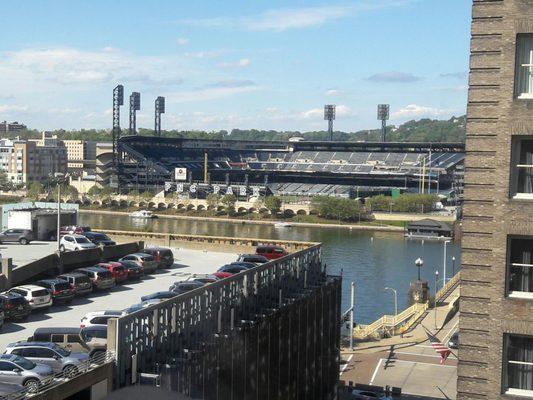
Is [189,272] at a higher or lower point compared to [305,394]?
higher

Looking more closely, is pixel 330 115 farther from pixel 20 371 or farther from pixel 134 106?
pixel 20 371

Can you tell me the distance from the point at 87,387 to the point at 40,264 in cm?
1266

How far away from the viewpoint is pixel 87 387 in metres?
9.68

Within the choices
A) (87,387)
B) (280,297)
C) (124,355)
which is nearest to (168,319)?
(124,355)

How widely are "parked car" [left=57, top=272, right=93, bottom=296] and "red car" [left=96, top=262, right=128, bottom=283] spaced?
1.42 meters

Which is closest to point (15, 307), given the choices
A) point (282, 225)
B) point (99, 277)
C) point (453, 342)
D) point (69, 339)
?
point (69, 339)

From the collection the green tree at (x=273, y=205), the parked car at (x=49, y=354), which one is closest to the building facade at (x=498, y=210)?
the parked car at (x=49, y=354)

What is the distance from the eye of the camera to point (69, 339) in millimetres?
13523

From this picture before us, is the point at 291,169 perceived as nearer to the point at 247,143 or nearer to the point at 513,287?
the point at 247,143

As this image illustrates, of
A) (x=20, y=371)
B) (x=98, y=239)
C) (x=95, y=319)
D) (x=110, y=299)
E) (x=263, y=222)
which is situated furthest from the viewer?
(x=263, y=222)

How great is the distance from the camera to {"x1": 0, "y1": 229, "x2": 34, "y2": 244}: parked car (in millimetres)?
28609

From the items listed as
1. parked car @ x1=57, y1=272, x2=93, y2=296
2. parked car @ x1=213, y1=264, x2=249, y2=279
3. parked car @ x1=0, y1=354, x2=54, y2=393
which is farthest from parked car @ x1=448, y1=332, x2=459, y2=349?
parked car @ x1=0, y1=354, x2=54, y2=393

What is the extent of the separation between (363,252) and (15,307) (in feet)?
171

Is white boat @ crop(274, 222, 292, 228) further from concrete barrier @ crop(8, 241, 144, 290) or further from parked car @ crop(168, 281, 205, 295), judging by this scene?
parked car @ crop(168, 281, 205, 295)
